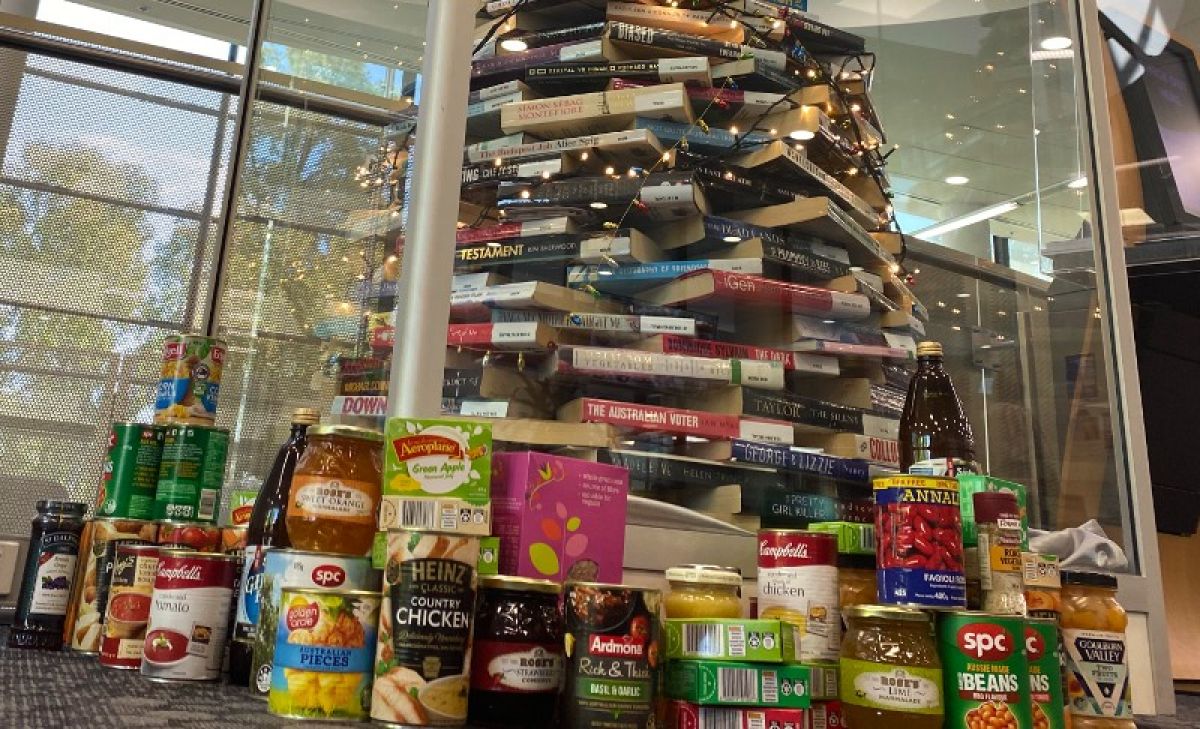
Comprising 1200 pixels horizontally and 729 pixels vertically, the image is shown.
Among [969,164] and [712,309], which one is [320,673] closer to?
[712,309]

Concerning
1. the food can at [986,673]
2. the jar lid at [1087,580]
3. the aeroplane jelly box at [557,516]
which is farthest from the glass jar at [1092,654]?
the aeroplane jelly box at [557,516]

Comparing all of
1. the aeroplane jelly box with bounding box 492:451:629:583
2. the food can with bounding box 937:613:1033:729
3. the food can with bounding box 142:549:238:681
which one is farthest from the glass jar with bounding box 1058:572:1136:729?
the food can with bounding box 142:549:238:681

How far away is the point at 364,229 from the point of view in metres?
1.72

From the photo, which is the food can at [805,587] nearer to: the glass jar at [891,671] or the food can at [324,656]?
the glass jar at [891,671]

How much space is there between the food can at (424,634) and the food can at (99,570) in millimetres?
623

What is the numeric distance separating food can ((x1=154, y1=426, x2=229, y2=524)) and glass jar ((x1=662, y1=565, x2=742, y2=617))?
742 mm

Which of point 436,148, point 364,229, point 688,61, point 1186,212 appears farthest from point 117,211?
point 1186,212

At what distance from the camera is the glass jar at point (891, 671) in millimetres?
1053

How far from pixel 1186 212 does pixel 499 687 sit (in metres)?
2.94

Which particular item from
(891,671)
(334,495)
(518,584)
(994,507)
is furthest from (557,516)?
(994,507)

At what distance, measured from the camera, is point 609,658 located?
983 mm

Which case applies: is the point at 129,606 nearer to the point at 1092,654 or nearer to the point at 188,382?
the point at 188,382

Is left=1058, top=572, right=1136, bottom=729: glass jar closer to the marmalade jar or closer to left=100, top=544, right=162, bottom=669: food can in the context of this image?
the marmalade jar

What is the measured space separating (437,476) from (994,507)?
0.70 meters
